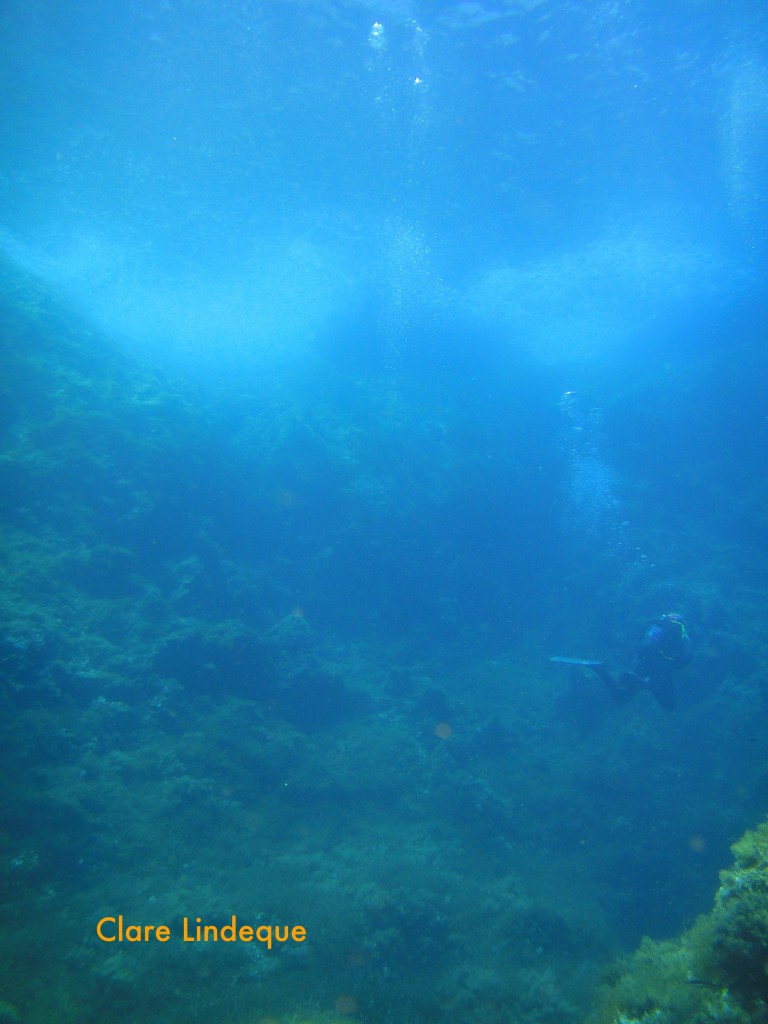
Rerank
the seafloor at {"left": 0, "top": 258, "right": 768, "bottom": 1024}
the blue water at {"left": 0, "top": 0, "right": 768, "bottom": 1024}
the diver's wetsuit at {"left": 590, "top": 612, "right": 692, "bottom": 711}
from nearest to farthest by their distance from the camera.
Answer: the seafloor at {"left": 0, "top": 258, "right": 768, "bottom": 1024}, the blue water at {"left": 0, "top": 0, "right": 768, "bottom": 1024}, the diver's wetsuit at {"left": 590, "top": 612, "right": 692, "bottom": 711}

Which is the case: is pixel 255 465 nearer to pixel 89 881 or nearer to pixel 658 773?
pixel 89 881

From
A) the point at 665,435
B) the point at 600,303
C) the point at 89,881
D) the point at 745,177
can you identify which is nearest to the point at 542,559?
the point at 665,435

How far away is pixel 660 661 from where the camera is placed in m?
10.0

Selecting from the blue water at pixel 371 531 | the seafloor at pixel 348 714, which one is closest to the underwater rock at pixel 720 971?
the seafloor at pixel 348 714

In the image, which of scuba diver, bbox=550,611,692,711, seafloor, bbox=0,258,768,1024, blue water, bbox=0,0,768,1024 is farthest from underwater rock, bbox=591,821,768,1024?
scuba diver, bbox=550,611,692,711

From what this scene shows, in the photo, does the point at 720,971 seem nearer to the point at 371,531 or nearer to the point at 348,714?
the point at 348,714

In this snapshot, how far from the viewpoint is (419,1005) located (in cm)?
563

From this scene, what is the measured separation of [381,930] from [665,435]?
2136 centimetres

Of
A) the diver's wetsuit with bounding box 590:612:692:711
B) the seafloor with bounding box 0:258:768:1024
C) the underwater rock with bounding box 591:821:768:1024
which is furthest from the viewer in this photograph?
the diver's wetsuit with bounding box 590:612:692:711

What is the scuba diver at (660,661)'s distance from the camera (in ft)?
32.4

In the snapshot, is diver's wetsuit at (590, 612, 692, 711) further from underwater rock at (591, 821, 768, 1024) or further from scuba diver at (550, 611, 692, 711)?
underwater rock at (591, 821, 768, 1024)

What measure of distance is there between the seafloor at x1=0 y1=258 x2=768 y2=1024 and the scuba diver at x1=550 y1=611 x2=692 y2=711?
181 centimetres

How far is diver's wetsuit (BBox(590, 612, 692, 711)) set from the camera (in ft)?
32.3

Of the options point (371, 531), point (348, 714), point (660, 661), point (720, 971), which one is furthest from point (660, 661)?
point (371, 531)
